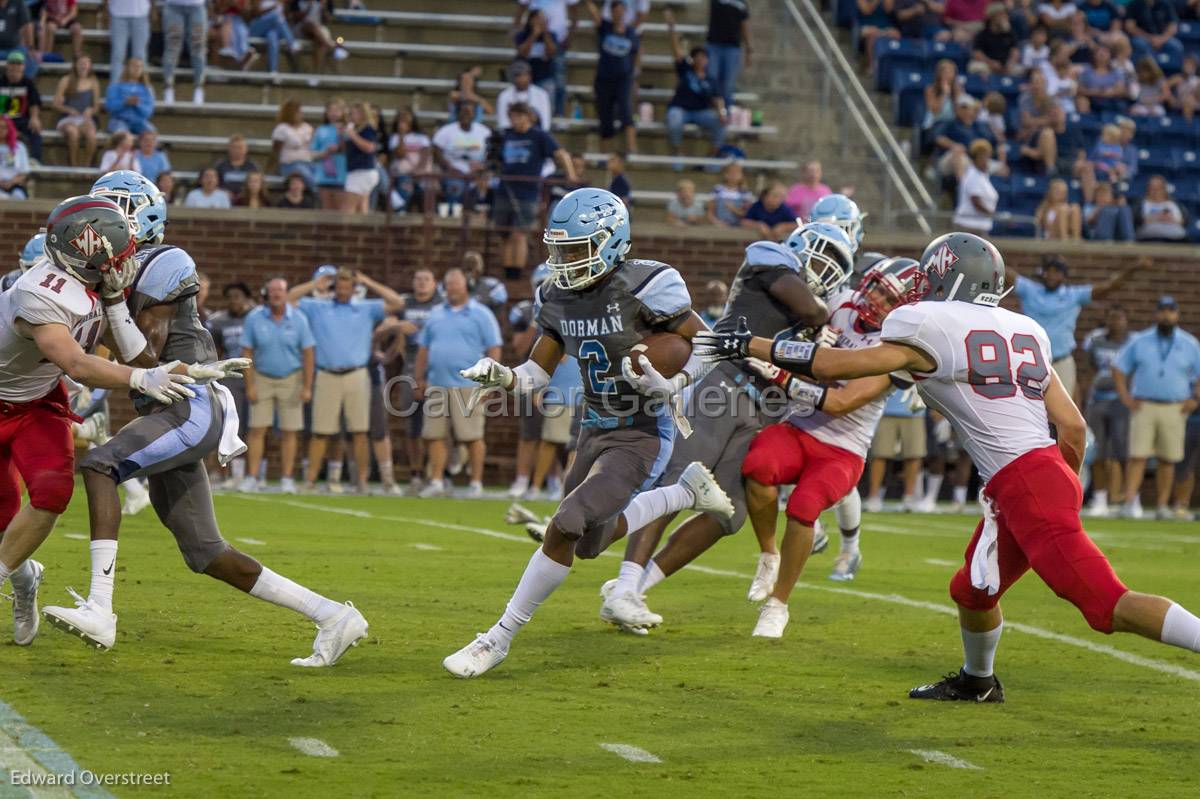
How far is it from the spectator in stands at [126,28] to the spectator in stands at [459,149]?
324cm

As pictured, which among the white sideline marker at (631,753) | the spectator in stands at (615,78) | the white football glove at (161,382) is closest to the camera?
the white sideline marker at (631,753)

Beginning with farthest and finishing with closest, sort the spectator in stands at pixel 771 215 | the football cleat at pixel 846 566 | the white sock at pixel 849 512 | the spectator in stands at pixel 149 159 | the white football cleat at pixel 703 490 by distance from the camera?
the spectator in stands at pixel 771 215
the spectator in stands at pixel 149 159
the football cleat at pixel 846 566
the white sock at pixel 849 512
the white football cleat at pixel 703 490

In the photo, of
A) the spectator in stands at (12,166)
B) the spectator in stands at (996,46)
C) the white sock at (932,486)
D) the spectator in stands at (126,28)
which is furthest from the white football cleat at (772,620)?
the spectator in stands at (996,46)

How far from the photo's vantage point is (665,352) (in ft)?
22.1

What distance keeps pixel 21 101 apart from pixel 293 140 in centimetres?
263

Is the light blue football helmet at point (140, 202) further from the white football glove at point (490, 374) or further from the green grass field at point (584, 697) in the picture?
the green grass field at point (584, 697)

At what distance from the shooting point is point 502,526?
12492mm

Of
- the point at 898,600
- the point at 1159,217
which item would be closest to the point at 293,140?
the point at 1159,217

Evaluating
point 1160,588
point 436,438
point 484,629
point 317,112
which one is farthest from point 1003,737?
point 317,112

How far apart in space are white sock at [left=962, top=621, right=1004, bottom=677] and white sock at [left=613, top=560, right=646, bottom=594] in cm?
186

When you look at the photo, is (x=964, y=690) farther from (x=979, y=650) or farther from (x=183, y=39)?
(x=183, y=39)

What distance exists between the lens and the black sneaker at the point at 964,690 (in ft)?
20.9

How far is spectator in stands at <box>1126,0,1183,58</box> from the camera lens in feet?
70.2

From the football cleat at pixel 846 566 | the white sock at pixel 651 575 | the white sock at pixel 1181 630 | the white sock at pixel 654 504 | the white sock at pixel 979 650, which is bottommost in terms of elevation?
the football cleat at pixel 846 566
